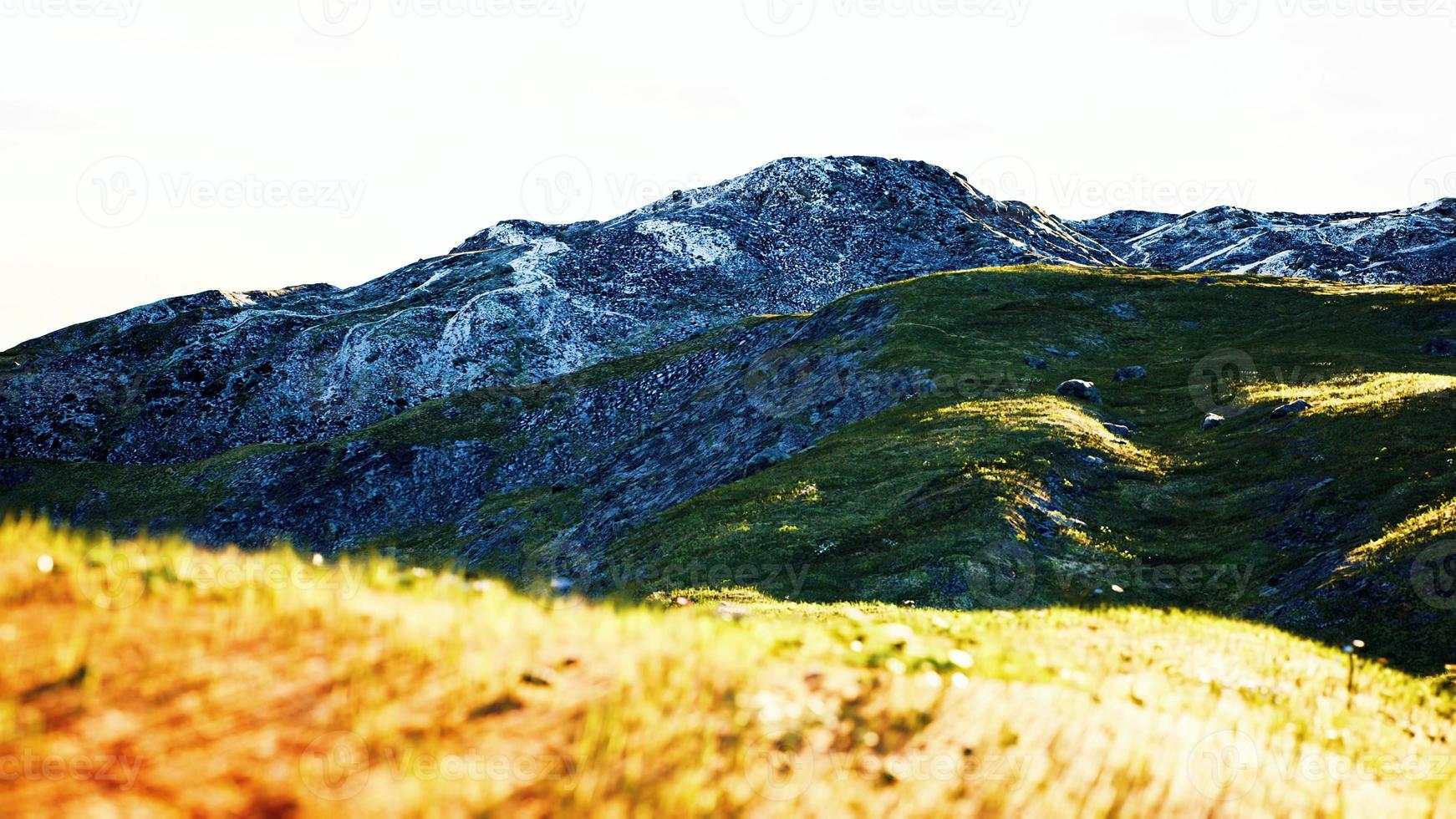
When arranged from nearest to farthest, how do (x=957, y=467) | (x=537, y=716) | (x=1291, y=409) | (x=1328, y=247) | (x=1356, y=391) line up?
Result: (x=537, y=716), (x=957, y=467), (x=1291, y=409), (x=1356, y=391), (x=1328, y=247)

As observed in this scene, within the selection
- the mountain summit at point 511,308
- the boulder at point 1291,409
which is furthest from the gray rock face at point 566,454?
the boulder at point 1291,409

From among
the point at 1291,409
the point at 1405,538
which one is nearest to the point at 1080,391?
the point at 1291,409

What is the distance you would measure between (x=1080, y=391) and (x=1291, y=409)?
37.7 ft

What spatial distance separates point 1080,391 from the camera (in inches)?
1987

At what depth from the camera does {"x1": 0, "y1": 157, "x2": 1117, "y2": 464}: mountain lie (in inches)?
3676

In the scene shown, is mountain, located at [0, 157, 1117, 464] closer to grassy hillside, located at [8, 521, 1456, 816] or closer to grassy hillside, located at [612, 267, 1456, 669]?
grassy hillside, located at [612, 267, 1456, 669]

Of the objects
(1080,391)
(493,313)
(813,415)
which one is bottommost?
(1080,391)

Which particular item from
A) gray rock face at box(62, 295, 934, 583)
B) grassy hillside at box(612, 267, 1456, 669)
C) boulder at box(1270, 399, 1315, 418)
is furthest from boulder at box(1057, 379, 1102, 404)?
boulder at box(1270, 399, 1315, 418)

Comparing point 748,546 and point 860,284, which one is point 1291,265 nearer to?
Result: point 860,284

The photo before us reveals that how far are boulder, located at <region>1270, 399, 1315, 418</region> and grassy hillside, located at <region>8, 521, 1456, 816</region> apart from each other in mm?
33880

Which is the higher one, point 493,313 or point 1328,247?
point 493,313

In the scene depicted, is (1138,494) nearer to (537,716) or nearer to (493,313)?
(537,716)

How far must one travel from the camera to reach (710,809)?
260 inches

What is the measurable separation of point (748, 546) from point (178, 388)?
298ft
